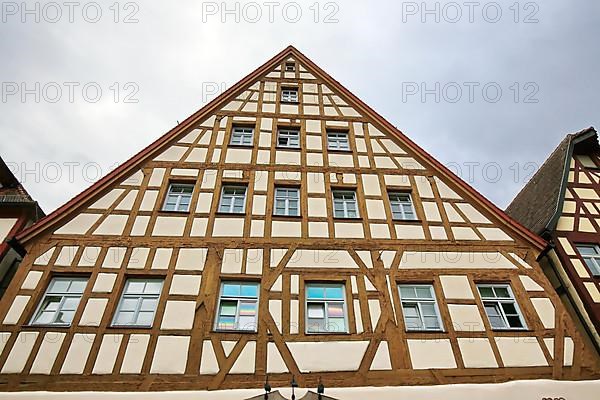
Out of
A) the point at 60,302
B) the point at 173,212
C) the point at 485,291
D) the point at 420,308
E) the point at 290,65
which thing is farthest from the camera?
the point at 290,65

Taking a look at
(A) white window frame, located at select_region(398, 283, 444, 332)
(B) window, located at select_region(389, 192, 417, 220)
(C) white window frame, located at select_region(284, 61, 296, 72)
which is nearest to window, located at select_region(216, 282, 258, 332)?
(A) white window frame, located at select_region(398, 283, 444, 332)

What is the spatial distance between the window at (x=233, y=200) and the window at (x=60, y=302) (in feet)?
9.42

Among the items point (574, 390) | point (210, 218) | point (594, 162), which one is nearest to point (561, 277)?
point (574, 390)

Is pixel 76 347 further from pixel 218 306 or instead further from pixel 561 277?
pixel 561 277

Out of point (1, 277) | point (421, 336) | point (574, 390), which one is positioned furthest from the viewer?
point (1, 277)

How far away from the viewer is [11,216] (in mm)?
8742

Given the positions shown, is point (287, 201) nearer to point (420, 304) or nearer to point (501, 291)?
point (420, 304)

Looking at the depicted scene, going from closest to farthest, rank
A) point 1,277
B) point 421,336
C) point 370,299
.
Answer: point 421,336, point 370,299, point 1,277

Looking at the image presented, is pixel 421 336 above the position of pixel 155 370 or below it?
above

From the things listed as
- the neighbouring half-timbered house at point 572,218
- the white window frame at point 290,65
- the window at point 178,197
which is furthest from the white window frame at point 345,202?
the white window frame at point 290,65

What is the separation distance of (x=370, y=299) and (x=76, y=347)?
4602 millimetres

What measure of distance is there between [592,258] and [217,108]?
29.6 ft

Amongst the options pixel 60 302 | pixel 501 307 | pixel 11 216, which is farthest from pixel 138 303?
pixel 501 307

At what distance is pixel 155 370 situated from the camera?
20.4 feet
